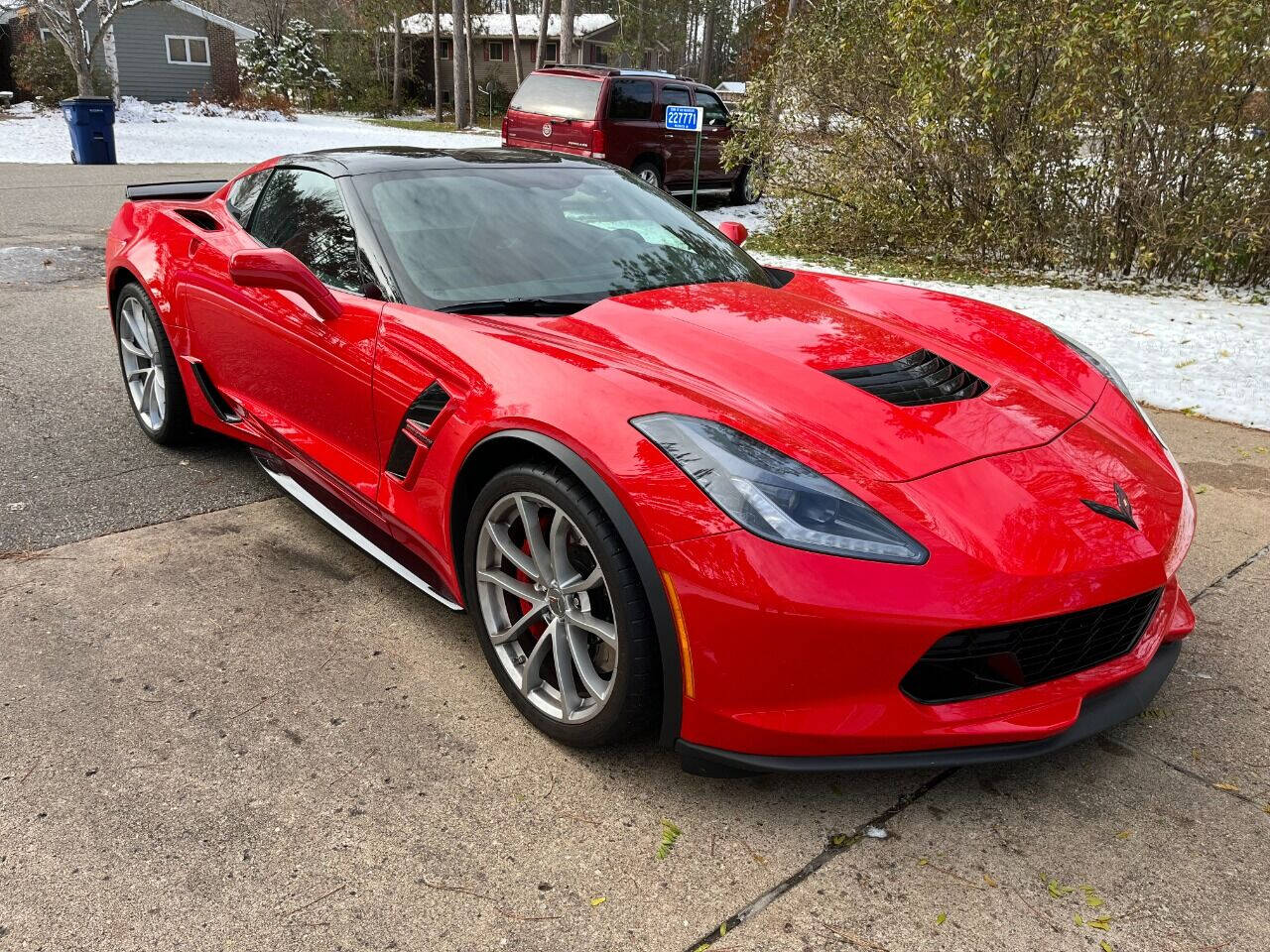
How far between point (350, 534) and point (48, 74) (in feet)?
104

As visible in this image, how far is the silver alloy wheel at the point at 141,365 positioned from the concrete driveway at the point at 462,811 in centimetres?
121

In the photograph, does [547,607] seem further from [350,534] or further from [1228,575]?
[1228,575]

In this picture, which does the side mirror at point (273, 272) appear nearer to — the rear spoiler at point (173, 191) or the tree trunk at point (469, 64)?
the rear spoiler at point (173, 191)

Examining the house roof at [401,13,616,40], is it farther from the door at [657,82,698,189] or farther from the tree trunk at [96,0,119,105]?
the door at [657,82,698,189]

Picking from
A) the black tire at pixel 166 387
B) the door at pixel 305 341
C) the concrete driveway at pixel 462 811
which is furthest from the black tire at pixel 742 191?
the concrete driveway at pixel 462 811

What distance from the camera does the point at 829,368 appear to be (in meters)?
2.66

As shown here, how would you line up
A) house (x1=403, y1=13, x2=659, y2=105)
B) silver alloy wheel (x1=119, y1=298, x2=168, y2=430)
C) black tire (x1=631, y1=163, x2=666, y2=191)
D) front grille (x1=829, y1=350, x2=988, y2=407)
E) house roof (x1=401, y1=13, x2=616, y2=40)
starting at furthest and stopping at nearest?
house roof (x1=401, y1=13, x2=616, y2=40) < house (x1=403, y1=13, x2=659, y2=105) < black tire (x1=631, y1=163, x2=666, y2=191) < silver alloy wheel (x1=119, y1=298, x2=168, y2=430) < front grille (x1=829, y1=350, x2=988, y2=407)

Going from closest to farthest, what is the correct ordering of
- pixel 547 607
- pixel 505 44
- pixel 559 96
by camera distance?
pixel 547 607 < pixel 559 96 < pixel 505 44

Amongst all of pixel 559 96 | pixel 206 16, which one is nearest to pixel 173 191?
pixel 559 96

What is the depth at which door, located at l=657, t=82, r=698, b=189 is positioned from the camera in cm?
1435

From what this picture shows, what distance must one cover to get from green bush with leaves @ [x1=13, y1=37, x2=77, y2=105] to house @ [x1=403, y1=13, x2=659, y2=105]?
1980cm

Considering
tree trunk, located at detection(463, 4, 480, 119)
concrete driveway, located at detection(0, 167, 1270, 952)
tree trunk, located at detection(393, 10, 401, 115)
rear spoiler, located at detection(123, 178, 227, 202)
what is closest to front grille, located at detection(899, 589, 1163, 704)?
concrete driveway, located at detection(0, 167, 1270, 952)

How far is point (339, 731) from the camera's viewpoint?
2.54m

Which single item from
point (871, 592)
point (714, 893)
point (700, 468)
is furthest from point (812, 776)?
point (700, 468)
